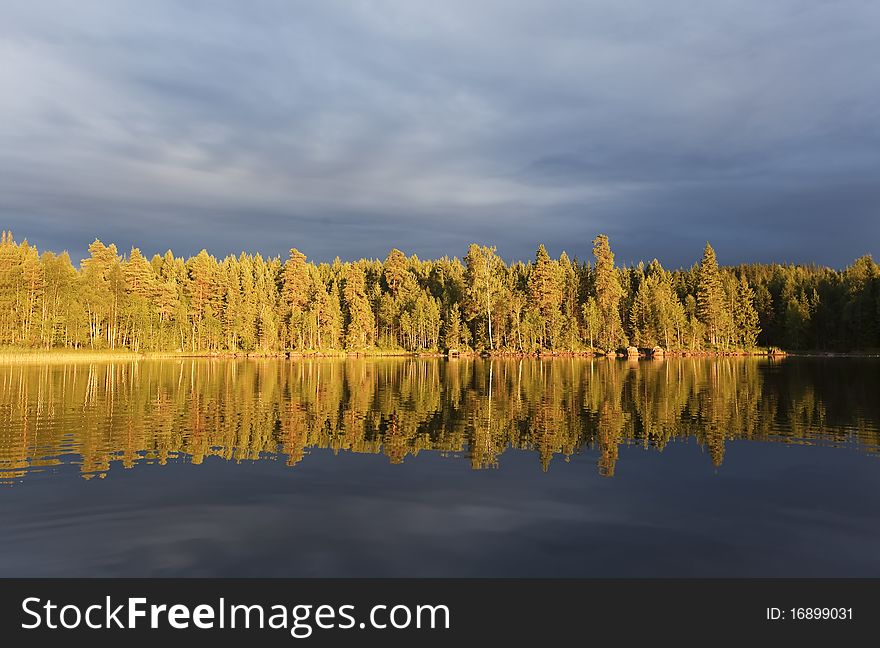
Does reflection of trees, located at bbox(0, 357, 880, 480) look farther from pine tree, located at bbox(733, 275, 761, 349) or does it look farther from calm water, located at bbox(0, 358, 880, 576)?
pine tree, located at bbox(733, 275, 761, 349)

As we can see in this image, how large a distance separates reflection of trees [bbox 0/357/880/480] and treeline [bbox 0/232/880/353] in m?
76.8

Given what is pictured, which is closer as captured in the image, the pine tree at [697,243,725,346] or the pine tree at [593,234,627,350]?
the pine tree at [593,234,627,350]

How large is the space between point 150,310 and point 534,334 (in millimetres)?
89951

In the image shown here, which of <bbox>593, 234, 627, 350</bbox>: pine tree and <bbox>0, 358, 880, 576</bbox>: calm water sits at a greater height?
<bbox>593, 234, 627, 350</bbox>: pine tree

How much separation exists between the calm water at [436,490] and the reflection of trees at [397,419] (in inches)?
9.8

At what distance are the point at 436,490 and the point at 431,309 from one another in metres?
130

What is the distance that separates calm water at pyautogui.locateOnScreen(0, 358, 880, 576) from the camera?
46.8 feet

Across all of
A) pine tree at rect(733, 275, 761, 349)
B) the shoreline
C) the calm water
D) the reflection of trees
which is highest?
pine tree at rect(733, 275, 761, 349)

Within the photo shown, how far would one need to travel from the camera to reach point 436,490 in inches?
802

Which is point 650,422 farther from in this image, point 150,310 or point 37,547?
point 150,310

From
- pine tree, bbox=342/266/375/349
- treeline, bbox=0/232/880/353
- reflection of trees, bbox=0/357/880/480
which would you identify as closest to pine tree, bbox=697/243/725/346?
treeline, bbox=0/232/880/353

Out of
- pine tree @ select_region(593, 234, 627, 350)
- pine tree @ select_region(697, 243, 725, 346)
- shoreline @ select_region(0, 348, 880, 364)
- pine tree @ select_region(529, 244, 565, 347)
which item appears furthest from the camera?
pine tree @ select_region(697, 243, 725, 346)

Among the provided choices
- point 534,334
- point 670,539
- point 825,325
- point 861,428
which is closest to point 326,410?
point 670,539

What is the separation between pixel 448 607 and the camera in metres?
12.0
